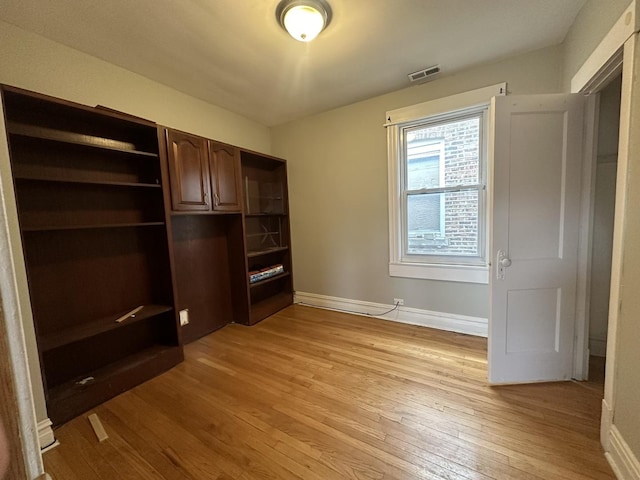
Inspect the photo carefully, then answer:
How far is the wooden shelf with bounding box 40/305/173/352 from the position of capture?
5.28 feet

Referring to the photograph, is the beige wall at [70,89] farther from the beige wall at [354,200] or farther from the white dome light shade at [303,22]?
the white dome light shade at [303,22]

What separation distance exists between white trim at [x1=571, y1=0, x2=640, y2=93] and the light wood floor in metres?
2.07

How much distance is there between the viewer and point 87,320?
1927 mm

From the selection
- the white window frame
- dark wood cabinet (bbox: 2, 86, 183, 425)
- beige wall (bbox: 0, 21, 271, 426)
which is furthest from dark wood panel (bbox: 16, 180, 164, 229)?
the white window frame

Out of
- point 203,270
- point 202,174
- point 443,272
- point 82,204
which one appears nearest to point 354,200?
point 443,272

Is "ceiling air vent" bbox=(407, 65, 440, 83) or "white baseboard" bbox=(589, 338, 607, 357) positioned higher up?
Answer: "ceiling air vent" bbox=(407, 65, 440, 83)

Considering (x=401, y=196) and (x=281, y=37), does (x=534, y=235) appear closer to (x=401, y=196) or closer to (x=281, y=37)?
(x=401, y=196)

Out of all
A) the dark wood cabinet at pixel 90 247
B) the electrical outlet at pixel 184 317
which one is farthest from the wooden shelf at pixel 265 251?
the dark wood cabinet at pixel 90 247

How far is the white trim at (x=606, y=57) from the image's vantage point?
1194mm

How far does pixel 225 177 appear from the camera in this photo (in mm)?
2732

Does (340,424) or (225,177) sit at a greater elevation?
(225,177)

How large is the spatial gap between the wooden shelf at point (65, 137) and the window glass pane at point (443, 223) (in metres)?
2.66

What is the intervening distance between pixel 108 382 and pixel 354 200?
2.86 m

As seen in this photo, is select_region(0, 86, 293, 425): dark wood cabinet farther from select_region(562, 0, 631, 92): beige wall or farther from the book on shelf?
select_region(562, 0, 631, 92): beige wall
